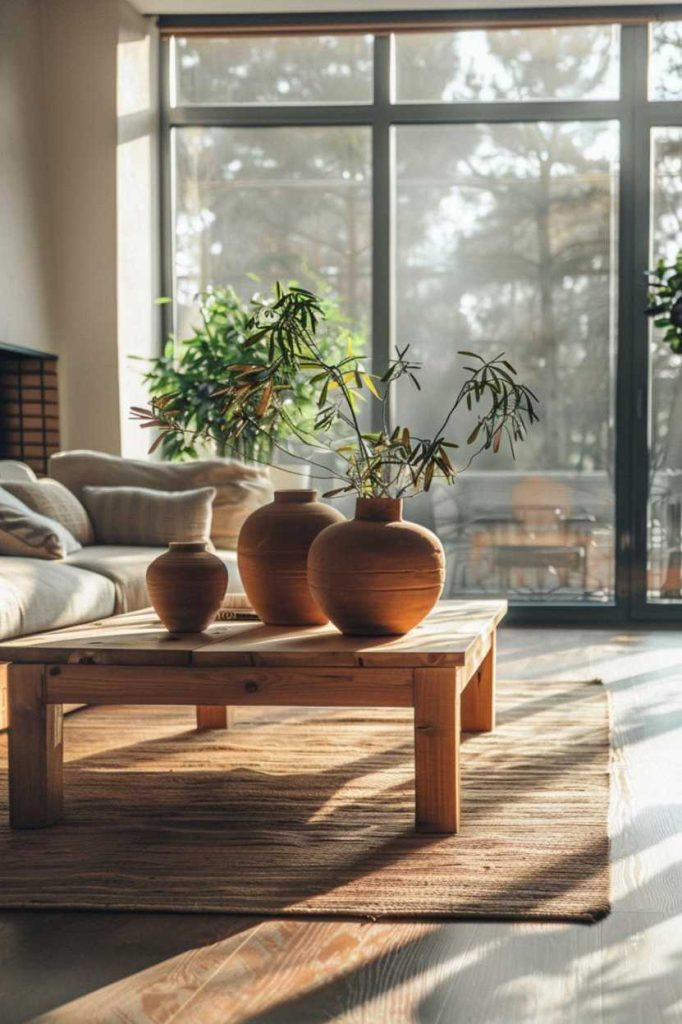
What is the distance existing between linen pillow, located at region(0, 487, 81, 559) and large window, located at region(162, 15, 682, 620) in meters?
2.30

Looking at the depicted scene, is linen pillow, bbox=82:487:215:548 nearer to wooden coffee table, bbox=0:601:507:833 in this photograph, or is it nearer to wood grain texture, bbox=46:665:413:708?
wooden coffee table, bbox=0:601:507:833

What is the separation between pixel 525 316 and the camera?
6195 millimetres

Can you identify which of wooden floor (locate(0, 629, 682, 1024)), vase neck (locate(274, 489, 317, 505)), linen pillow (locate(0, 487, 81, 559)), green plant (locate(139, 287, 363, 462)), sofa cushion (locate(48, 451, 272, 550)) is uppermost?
green plant (locate(139, 287, 363, 462))

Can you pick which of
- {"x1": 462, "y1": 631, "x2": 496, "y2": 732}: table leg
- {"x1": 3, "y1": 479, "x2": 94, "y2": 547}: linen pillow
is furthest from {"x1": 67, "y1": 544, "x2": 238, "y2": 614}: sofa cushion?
{"x1": 462, "y1": 631, "x2": 496, "y2": 732}: table leg

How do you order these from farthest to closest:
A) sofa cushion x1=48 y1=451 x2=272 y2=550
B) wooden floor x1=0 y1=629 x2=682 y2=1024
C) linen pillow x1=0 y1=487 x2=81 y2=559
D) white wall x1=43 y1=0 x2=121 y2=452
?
1. white wall x1=43 y1=0 x2=121 y2=452
2. sofa cushion x1=48 y1=451 x2=272 y2=550
3. linen pillow x1=0 y1=487 x2=81 y2=559
4. wooden floor x1=0 y1=629 x2=682 y2=1024

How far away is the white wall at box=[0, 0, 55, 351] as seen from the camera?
17.7ft

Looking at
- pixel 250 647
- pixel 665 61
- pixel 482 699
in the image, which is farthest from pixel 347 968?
pixel 665 61

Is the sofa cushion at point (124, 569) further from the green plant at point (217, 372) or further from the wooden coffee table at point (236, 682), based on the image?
the wooden coffee table at point (236, 682)

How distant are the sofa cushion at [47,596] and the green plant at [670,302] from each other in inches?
118

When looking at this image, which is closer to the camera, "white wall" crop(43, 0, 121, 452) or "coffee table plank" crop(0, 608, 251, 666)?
"coffee table plank" crop(0, 608, 251, 666)

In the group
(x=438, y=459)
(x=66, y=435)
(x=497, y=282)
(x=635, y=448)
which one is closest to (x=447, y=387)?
(x=497, y=282)

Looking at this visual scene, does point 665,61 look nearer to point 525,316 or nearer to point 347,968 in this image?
point 525,316

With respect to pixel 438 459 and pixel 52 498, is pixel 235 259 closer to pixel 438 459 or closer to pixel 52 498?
pixel 52 498

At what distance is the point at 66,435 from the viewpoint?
5961 millimetres
